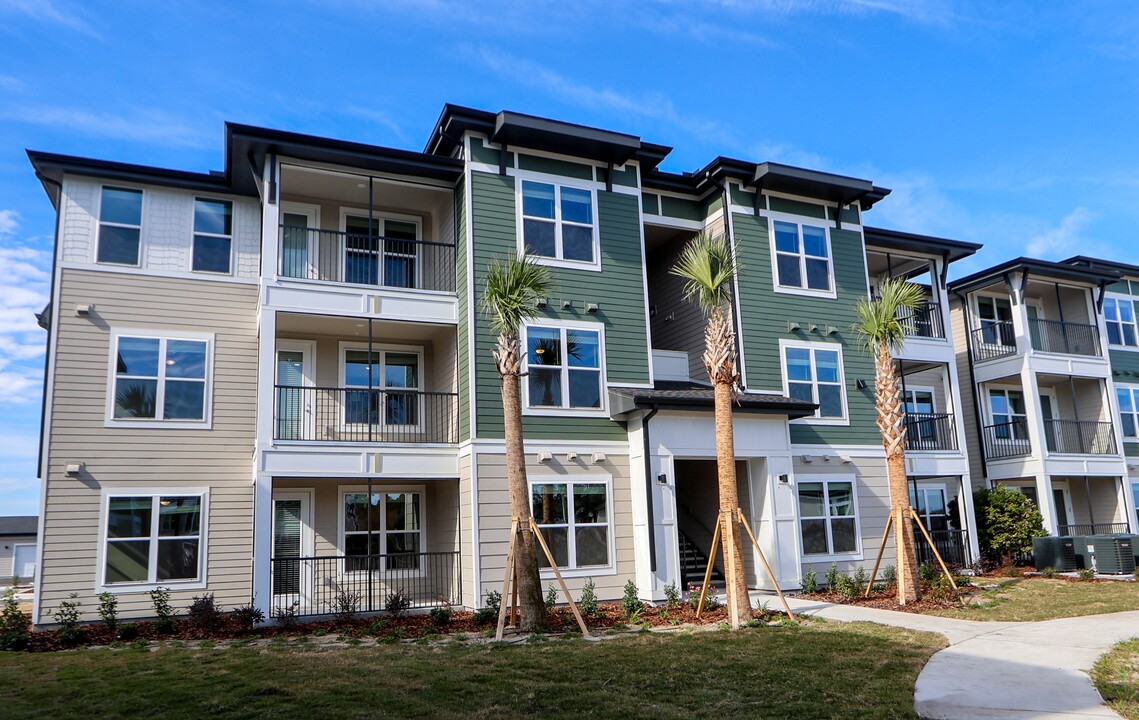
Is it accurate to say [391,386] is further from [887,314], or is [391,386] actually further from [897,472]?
[897,472]

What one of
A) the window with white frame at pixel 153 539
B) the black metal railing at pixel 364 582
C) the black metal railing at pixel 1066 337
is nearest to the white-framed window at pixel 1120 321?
the black metal railing at pixel 1066 337

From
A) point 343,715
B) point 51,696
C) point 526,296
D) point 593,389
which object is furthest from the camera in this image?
point 593,389

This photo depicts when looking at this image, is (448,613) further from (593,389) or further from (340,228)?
(340,228)

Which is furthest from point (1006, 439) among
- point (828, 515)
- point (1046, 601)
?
point (1046, 601)

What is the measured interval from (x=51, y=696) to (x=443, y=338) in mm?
10572

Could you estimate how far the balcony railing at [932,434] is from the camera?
71.1ft

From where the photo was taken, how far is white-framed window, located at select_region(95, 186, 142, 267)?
16266 millimetres

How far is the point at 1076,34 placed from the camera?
15406 mm

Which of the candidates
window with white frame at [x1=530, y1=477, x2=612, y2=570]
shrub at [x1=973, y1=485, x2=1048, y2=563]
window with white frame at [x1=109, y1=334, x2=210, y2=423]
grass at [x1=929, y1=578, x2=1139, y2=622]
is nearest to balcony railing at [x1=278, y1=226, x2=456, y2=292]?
window with white frame at [x1=109, y1=334, x2=210, y2=423]

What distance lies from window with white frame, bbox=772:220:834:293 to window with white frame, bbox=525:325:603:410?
5387 millimetres

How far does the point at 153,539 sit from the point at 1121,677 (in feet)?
49.3

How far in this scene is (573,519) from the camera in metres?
16.2

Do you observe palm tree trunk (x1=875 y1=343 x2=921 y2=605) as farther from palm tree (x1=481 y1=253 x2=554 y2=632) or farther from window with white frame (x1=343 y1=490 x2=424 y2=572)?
window with white frame (x1=343 y1=490 x2=424 y2=572)

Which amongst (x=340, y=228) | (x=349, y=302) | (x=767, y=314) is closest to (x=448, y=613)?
(x=349, y=302)
